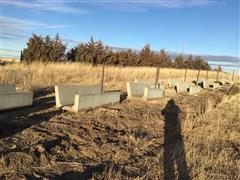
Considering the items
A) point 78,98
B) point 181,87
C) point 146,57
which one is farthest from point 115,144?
point 146,57

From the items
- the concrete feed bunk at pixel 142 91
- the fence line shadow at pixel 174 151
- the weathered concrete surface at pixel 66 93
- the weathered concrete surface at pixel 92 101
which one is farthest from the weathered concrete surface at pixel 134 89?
the fence line shadow at pixel 174 151

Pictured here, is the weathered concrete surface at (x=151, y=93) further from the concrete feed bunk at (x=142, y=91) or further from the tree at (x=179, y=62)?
the tree at (x=179, y=62)

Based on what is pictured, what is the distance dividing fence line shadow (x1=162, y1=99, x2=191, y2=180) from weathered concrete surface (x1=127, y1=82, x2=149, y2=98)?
11.6 feet

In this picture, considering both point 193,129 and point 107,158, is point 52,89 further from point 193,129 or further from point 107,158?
point 107,158

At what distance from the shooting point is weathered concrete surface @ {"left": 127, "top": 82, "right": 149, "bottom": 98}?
14.3 metres

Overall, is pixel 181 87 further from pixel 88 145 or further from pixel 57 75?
pixel 88 145

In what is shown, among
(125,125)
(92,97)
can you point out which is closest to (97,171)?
(125,125)

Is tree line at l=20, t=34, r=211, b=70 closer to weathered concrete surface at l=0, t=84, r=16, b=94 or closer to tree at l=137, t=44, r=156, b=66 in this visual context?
tree at l=137, t=44, r=156, b=66

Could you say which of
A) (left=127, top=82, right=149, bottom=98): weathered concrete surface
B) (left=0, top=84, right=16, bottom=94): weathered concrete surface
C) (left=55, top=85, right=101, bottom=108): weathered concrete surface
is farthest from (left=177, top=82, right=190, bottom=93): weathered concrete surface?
(left=0, top=84, right=16, bottom=94): weathered concrete surface

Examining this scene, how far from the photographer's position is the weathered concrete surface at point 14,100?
29.0 ft

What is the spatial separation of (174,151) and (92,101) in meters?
4.35

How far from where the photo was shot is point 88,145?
6609mm

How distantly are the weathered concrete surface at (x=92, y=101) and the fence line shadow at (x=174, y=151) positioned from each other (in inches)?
81.8

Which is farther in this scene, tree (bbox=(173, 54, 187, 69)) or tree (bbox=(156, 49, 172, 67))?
tree (bbox=(173, 54, 187, 69))
